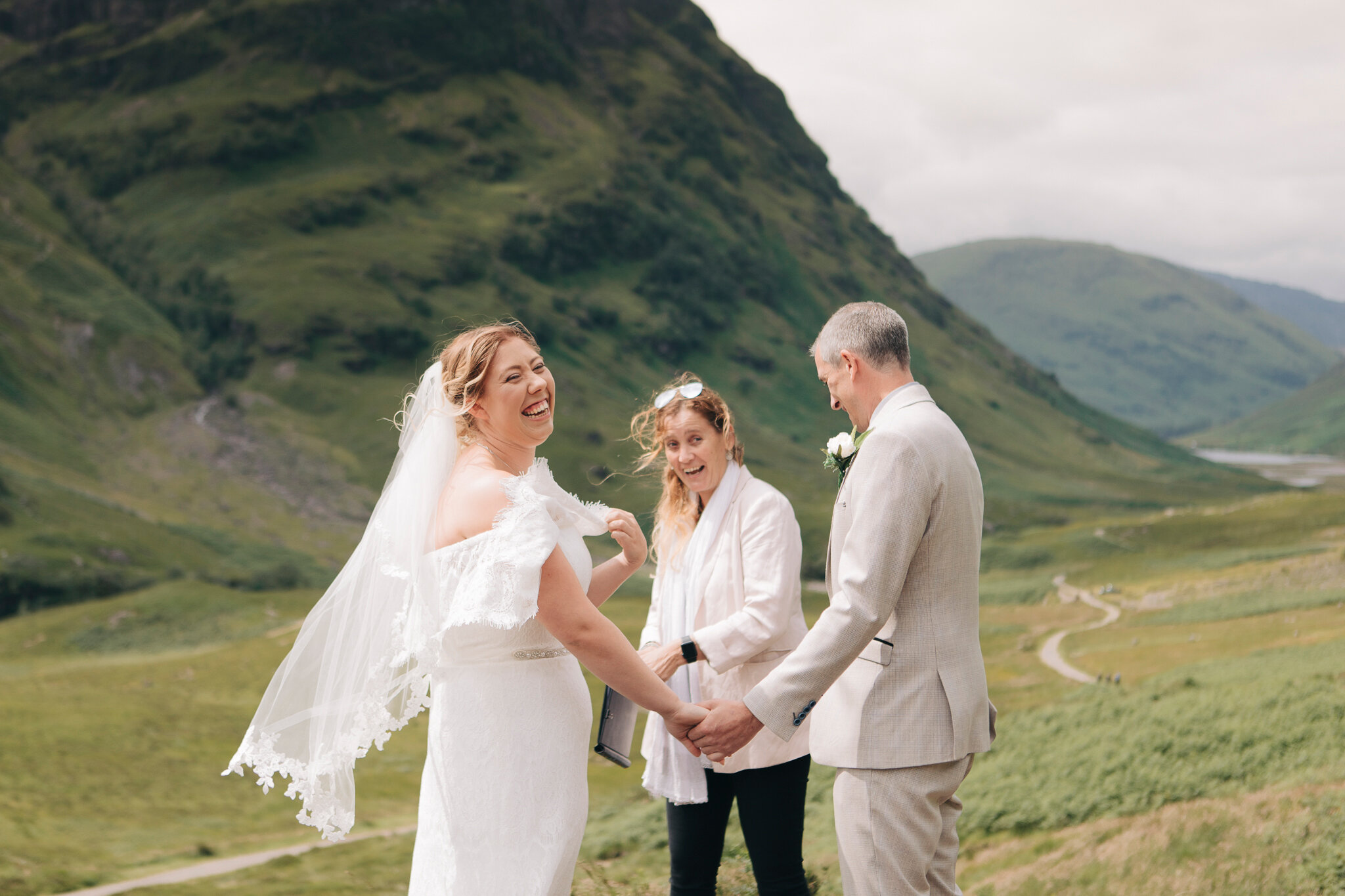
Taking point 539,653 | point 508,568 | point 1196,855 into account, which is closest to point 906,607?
point 539,653

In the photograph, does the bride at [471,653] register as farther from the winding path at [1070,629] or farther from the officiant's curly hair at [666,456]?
the winding path at [1070,629]

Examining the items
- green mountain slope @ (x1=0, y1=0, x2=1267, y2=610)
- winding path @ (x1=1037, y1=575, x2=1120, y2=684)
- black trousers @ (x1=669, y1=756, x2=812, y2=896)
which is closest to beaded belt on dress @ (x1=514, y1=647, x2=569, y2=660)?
black trousers @ (x1=669, y1=756, x2=812, y2=896)

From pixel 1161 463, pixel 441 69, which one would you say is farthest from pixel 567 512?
pixel 1161 463

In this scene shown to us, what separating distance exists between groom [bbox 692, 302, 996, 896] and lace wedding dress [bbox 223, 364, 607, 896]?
1106 mm

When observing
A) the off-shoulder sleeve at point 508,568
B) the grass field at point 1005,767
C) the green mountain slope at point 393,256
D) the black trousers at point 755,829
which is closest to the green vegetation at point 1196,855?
the grass field at point 1005,767

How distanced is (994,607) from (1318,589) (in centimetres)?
2007

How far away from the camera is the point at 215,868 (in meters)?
15.6

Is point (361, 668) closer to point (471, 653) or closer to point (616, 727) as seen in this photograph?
point (471, 653)

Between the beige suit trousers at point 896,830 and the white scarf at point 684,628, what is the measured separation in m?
1.16

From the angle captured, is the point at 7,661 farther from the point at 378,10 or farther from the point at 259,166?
the point at 378,10

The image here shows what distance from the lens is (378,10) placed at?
148 meters

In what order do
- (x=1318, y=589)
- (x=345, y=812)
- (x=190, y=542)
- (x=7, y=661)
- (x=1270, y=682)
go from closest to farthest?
(x=345, y=812) < (x=1270, y=682) < (x=1318, y=589) < (x=7, y=661) < (x=190, y=542)

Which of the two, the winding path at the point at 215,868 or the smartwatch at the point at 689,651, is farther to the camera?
the winding path at the point at 215,868

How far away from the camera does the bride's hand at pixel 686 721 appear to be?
16.2ft
